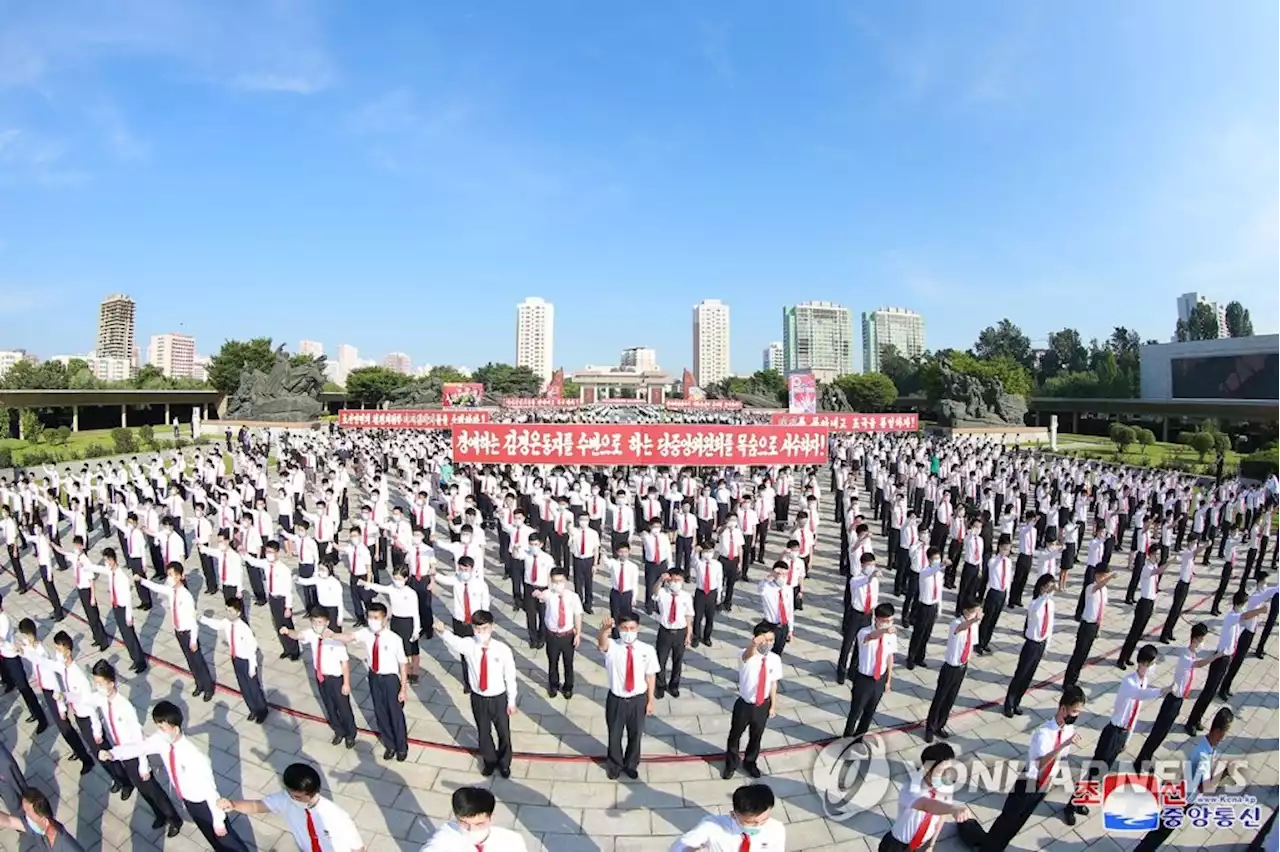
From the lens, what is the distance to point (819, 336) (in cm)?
13112

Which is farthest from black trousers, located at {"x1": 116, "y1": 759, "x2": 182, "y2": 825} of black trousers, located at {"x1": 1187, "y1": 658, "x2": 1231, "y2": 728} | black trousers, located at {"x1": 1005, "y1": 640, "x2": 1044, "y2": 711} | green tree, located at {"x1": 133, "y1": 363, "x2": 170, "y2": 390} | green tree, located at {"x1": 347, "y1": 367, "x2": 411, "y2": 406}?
green tree, located at {"x1": 347, "y1": 367, "x2": 411, "y2": 406}

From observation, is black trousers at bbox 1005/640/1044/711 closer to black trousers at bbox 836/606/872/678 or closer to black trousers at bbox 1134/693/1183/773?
black trousers at bbox 1134/693/1183/773

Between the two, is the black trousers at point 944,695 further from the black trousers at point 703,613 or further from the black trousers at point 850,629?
the black trousers at point 703,613

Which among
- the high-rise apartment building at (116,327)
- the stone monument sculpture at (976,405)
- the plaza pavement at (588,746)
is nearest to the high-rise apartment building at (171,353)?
the high-rise apartment building at (116,327)

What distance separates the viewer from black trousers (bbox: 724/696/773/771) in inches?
178

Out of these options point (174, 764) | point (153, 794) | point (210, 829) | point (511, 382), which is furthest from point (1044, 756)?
point (511, 382)

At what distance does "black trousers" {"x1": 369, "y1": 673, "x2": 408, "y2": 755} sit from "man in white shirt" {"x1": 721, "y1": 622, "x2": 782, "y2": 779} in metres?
2.44

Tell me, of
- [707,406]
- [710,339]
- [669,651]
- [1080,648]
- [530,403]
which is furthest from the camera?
[710,339]

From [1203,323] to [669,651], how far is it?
61.6 meters

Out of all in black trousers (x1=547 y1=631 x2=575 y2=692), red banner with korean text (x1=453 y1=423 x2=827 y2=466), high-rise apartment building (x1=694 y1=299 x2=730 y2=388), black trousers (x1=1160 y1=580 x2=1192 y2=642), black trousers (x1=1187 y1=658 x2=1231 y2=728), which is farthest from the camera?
high-rise apartment building (x1=694 y1=299 x2=730 y2=388)

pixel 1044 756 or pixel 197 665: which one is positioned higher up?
pixel 1044 756

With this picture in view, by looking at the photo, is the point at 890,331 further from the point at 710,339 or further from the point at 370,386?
the point at 370,386

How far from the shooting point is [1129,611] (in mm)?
8602

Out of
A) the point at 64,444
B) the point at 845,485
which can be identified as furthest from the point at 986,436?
the point at 64,444
